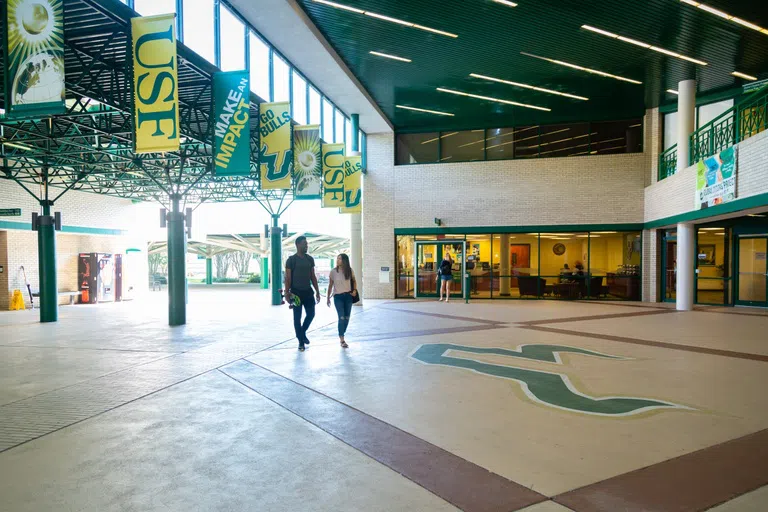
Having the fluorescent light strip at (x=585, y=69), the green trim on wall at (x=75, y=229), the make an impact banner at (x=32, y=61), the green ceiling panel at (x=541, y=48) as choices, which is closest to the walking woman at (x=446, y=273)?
the green ceiling panel at (x=541, y=48)

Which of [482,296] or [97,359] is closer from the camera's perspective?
[97,359]

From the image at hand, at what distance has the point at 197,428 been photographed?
441cm

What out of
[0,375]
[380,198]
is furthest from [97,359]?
[380,198]

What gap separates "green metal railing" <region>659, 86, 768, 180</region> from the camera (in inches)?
467

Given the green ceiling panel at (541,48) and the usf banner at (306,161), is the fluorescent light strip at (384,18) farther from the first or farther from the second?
the usf banner at (306,161)

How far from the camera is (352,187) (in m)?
17.4

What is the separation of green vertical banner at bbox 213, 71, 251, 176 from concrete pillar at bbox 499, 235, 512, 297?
12.1 metres

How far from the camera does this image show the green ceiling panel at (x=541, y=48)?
11.1 meters

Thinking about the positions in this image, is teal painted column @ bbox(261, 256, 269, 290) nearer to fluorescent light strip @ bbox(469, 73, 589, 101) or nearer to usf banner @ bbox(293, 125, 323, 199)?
usf banner @ bbox(293, 125, 323, 199)

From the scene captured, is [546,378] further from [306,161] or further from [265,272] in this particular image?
[265,272]

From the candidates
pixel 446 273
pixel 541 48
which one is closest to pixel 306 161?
pixel 446 273

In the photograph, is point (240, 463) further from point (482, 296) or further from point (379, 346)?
point (482, 296)

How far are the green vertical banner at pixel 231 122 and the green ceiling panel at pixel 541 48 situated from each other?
2400 millimetres

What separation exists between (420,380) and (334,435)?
2099mm
